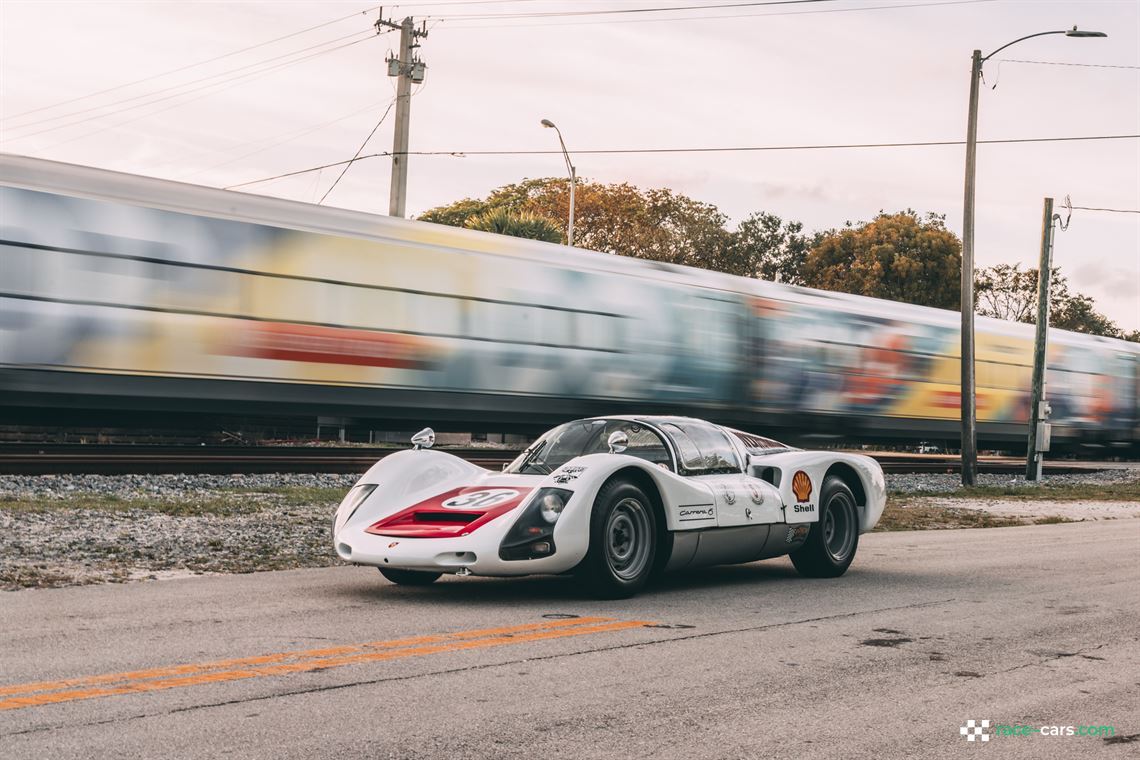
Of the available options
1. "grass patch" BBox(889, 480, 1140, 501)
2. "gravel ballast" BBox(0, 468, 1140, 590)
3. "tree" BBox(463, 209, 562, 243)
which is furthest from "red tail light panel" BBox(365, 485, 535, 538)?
"tree" BBox(463, 209, 562, 243)

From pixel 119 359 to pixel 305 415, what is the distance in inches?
116

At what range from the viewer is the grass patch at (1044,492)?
73.9 feet

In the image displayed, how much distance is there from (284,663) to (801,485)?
4.90 m

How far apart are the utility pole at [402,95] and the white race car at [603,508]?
18383 mm

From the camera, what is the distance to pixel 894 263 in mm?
70000

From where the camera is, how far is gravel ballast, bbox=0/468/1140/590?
9523 mm

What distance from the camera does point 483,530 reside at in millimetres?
7719

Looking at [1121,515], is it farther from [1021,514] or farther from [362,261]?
[362,261]

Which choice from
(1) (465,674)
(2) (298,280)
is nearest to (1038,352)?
(2) (298,280)

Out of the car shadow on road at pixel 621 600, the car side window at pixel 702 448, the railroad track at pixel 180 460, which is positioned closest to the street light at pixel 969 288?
the railroad track at pixel 180 460

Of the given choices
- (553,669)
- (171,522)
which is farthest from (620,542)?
(171,522)

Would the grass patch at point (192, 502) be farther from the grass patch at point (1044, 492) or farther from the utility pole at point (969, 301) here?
the utility pole at point (969, 301)

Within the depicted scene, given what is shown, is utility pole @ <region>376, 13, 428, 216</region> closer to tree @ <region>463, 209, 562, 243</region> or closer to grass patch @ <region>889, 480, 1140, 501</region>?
tree @ <region>463, 209, 562, 243</region>

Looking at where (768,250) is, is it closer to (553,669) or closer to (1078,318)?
(1078,318)
